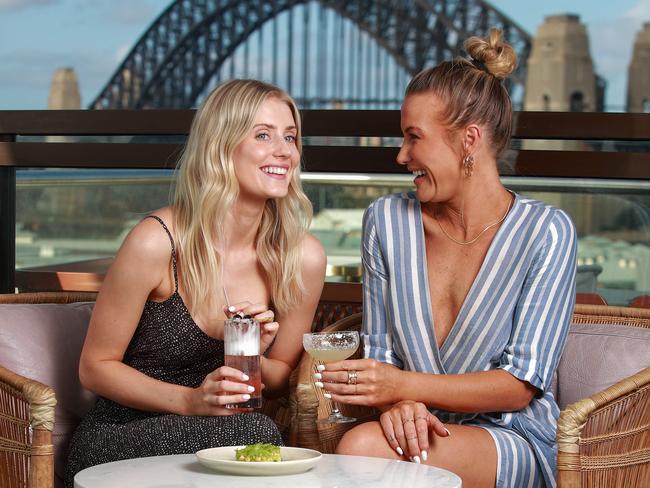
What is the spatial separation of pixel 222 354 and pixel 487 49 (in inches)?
29.6

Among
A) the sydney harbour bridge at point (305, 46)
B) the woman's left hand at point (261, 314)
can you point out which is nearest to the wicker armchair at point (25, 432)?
the woman's left hand at point (261, 314)

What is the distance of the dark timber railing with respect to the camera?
7.27ft

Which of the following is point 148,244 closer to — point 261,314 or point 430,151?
point 261,314

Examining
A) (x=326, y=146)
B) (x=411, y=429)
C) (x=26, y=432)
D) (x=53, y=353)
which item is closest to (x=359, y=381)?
(x=411, y=429)

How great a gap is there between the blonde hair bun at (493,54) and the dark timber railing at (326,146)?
0.48 meters

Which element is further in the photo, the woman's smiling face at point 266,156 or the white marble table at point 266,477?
the woman's smiling face at point 266,156

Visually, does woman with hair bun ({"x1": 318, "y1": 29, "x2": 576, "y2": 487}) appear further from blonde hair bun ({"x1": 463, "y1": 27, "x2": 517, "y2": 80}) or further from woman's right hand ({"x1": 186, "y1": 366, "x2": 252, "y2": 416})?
woman's right hand ({"x1": 186, "y1": 366, "x2": 252, "y2": 416})

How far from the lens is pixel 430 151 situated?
68.0 inches

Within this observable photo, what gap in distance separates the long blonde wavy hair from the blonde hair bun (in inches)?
14.1

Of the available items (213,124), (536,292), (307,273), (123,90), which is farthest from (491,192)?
(123,90)

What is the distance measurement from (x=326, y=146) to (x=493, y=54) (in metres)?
0.72

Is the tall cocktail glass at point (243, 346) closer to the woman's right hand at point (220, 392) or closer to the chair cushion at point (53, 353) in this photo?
the woman's right hand at point (220, 392)

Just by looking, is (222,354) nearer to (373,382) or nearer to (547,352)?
(373,382)

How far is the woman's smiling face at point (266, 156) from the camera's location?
1.77 m
